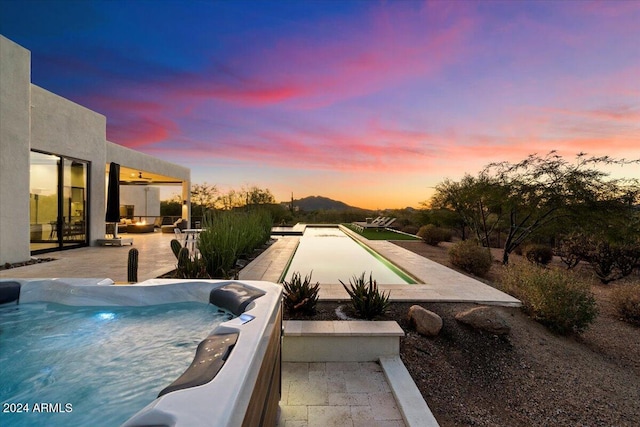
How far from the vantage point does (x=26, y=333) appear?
2.79 metres

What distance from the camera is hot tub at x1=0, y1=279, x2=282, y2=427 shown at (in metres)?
1.07

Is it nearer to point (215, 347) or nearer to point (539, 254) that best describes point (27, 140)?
point (215, 347)

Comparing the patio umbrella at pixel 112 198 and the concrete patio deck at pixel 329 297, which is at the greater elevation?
the patio umbrella at pixel 112 198

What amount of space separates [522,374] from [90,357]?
355cm

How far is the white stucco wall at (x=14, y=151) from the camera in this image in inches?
242

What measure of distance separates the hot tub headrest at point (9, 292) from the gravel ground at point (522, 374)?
10.1ft

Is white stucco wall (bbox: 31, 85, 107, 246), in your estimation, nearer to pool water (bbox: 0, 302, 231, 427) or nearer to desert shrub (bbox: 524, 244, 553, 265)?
pool water (bbox: 0, 302, 231, 427)

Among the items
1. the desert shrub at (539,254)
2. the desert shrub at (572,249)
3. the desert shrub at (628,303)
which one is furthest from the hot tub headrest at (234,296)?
the desert shrub at (539,254)

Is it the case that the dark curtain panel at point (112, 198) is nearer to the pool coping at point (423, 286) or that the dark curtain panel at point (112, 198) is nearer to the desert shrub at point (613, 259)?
the pool coping at point (423, 286)

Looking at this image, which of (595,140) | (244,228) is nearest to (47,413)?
(244,228)

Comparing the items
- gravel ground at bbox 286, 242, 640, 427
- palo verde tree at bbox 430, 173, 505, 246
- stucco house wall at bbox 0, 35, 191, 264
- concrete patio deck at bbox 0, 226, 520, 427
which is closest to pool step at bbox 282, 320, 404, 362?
concrete patio deck at bbox 0, 226, 520, 427

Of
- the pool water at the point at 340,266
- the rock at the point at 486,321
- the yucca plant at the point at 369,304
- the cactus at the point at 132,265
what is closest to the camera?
the rock at the point at 486,321

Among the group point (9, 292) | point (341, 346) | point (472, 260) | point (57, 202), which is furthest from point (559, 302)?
point (57, 202)

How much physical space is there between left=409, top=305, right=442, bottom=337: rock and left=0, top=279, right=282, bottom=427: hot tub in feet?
5.22
